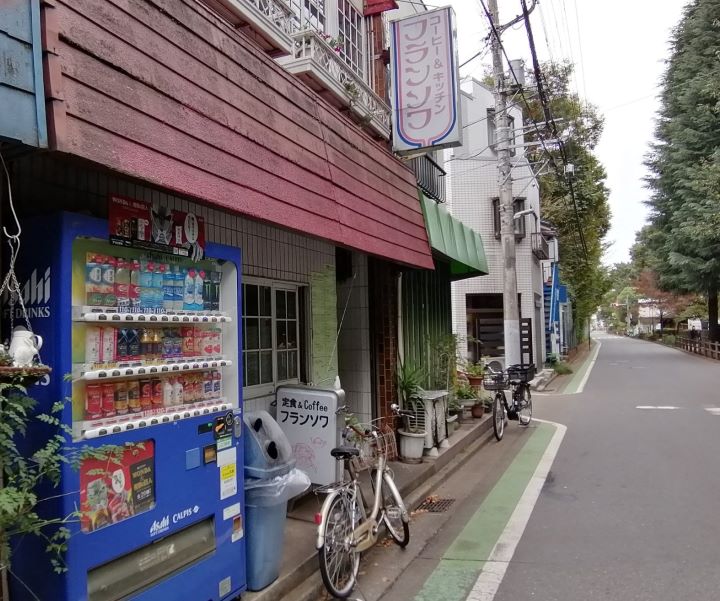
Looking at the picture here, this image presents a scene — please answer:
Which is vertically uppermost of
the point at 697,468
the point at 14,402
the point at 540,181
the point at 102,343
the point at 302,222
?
the point at 540,181

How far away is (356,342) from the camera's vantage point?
7.42 meters

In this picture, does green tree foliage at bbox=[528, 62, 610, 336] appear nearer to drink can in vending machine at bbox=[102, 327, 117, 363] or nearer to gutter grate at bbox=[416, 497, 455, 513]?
gutter grate at bbox=[416, 497, 455, 513]

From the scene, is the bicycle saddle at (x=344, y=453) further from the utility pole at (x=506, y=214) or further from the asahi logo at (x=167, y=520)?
the utility pole at (x=506, y=214)

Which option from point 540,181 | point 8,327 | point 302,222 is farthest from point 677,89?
point 8,327

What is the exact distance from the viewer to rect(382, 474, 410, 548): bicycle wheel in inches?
187

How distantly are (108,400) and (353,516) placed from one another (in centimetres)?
213

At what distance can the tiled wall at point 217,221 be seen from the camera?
3.21 metres

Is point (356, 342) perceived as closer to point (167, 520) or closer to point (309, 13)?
point (309, 13)

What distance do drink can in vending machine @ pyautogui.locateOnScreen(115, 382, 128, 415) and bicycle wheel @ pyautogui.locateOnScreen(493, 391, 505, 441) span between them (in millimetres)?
7809

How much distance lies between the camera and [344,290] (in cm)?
756

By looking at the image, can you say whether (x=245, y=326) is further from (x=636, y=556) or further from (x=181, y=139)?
(x=636, y=556)

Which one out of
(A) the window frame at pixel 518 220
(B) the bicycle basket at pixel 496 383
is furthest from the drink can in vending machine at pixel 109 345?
(A) the window frame at pixel 518 220

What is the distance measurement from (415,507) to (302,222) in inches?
146

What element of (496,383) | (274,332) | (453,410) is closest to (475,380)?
(496,383)
